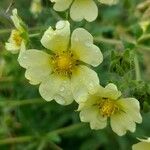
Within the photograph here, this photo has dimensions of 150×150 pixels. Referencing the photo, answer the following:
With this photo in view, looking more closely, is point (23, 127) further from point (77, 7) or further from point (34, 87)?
point (77, 7)

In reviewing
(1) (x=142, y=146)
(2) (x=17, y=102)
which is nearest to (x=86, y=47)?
(1) (x=142, y=146)

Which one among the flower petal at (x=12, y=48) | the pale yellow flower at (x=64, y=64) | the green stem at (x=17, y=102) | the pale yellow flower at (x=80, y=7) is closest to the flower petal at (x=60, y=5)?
the pale yellow flower at (x=80, y=7)

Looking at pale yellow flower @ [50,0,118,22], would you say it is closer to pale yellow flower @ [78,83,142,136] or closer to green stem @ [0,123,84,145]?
pale yellow flower @ [78,83,142,136]

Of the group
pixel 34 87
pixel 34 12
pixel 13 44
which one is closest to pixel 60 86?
pixel 13 44

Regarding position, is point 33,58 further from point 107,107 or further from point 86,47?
point 107,107

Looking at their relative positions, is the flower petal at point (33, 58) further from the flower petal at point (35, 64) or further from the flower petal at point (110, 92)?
the flower petal at point (110, 92)

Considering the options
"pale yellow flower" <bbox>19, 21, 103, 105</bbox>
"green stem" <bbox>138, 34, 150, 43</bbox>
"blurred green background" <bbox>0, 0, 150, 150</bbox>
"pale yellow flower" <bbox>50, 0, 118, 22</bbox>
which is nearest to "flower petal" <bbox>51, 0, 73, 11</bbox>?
"pale yellow flower" <bbox>50, 0, 118, 22</bbox>
